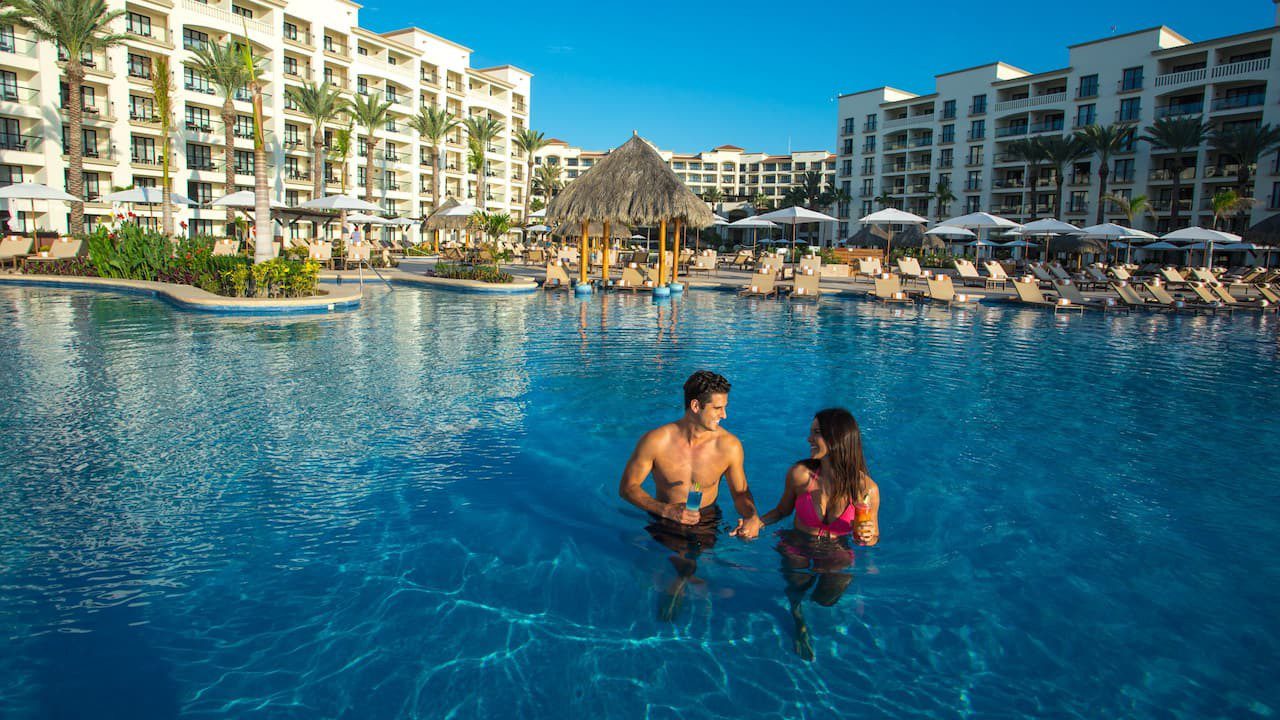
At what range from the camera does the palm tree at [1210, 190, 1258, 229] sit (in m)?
39.1

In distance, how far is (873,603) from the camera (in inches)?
159

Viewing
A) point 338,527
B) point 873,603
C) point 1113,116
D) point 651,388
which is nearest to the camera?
point 873,603

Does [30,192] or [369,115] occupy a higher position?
[369,115]

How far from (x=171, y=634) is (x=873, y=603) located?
3.41 meters

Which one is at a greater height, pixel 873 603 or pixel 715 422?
pixel 715 422

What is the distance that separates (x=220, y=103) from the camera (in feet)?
151

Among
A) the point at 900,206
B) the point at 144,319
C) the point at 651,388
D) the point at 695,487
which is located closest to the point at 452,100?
the point at 900,206

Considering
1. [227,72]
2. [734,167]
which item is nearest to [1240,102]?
[227,72]

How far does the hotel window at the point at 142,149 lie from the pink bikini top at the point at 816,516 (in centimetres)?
4854

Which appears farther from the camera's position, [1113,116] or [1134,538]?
[1113,116]

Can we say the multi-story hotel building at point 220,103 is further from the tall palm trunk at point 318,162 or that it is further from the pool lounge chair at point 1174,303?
the pool lounge chair at point 1174,303

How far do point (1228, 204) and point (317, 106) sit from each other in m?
51.7

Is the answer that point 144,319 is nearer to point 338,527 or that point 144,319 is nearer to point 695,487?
point 338,527

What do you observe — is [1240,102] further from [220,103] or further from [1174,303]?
[220,103]
